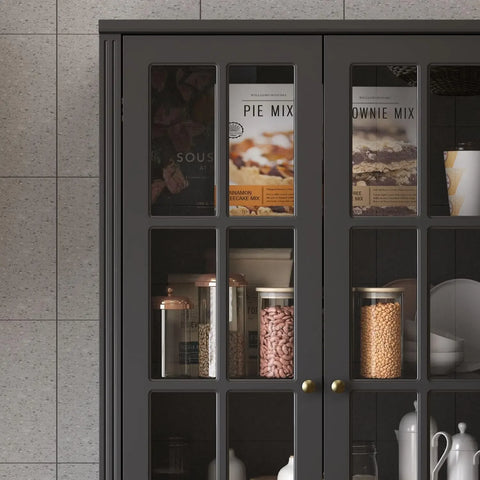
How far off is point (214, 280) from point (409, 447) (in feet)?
1.73

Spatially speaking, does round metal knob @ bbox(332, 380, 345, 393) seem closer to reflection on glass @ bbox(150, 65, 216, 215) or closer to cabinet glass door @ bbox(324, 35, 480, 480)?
cabinet glass door @ bbox(324, 35, 480, 480)

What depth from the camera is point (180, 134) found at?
1580 millimetres

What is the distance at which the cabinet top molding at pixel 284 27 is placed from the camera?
1562 millimetres

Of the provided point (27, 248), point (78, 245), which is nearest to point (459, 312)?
point (78, 245)

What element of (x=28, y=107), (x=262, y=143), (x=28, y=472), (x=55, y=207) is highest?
(x=28, y=107)

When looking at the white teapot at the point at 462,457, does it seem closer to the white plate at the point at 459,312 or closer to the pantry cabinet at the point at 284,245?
the pantry cabinet at the point at 284,245

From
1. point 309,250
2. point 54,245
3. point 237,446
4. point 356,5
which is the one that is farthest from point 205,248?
point 356,5

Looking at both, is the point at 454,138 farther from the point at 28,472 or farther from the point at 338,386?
the point at 28,472

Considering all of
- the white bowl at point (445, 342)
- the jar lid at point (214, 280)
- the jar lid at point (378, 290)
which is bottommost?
the white bowl at point (445, 342)

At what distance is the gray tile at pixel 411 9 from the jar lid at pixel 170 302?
34.5 inches

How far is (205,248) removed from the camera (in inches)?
62.2

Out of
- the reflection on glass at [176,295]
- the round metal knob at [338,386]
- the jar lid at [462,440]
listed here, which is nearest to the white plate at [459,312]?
the jar lid at [462,440]

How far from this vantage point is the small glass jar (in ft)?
5.22

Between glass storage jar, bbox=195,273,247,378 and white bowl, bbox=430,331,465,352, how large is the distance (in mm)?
388
